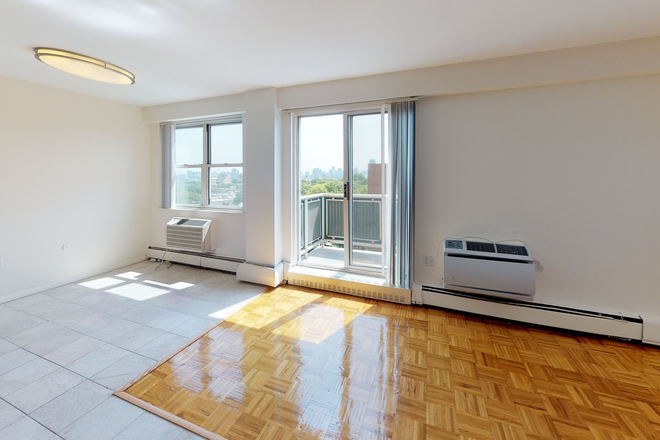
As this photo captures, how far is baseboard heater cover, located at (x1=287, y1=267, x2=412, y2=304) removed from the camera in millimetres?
2996

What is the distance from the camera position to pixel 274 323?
257cm

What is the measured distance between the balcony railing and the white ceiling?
1.48 m

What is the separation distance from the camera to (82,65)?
96.3 inches

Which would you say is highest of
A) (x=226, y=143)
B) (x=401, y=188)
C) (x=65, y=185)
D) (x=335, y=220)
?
(x=226, y=143)

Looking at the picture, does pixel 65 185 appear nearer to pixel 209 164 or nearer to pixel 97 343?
pixel 209 164

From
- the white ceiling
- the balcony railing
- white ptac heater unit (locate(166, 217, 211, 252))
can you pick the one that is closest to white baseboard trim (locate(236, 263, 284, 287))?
the balcony railing

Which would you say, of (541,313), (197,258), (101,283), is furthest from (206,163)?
(541,313)

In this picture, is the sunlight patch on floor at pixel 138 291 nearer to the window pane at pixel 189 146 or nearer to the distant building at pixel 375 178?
the window pane at pixel 189 146

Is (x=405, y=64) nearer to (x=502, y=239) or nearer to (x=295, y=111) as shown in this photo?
(x=295, y=111)

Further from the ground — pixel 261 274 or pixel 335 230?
pixel 335 230

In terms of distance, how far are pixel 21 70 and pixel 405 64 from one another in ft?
12.8

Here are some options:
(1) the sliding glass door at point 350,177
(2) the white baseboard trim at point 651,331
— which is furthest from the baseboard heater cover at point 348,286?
(2) the white baseboard trim at point 651,331

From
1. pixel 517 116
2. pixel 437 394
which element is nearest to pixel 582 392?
pixel 437 394

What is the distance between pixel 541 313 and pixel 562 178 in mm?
1255
